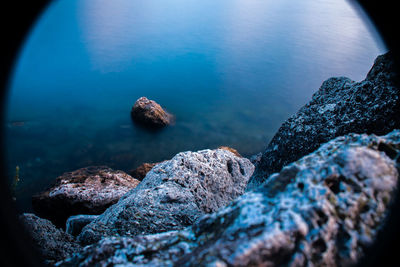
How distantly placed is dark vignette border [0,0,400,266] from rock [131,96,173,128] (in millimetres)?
16357

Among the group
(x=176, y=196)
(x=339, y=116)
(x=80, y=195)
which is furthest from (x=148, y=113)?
(x=339, y=116)

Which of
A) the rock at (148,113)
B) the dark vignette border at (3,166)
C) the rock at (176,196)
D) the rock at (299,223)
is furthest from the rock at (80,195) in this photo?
the rock at (148,113)

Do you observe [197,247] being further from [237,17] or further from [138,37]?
[237,17]

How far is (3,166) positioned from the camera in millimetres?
1674

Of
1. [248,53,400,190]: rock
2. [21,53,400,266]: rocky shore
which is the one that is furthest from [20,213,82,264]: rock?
[248,53,400,190]: rock

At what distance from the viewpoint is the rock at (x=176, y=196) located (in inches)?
130

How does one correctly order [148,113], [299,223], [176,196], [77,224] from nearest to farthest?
[299,223]
[176,196]
[77,224]
[148,113]

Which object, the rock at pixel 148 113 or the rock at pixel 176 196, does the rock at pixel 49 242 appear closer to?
the rock at pixel 176 196

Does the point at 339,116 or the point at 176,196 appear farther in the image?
the point at 176,196

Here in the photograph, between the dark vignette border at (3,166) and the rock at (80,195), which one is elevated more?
the dark vignette border at (3,166)

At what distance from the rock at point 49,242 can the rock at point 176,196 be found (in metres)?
0.21

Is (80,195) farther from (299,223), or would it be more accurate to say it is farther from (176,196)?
(299,223)

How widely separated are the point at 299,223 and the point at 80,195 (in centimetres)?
717

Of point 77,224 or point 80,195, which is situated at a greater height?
point 77,224
